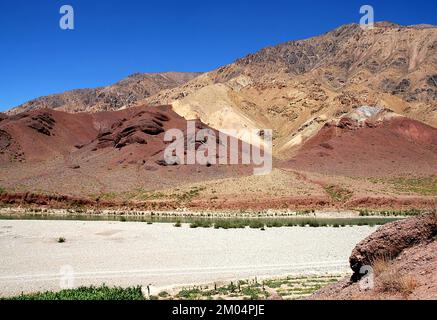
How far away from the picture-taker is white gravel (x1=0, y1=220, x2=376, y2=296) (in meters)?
18.4

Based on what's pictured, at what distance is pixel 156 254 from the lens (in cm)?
2458

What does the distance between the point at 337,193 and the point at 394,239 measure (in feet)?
169

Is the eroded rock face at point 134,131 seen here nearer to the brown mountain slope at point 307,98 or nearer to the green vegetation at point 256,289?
the brown mountain slope at point 307,98

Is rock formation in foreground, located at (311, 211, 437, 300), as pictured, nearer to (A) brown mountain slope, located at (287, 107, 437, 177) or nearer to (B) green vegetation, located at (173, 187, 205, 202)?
(B) green vegetation, located at (173, 187, 205, 202)

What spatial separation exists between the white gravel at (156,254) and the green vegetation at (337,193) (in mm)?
19898

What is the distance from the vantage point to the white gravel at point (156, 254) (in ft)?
60.3

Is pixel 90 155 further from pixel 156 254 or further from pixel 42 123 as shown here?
pixel 156 254

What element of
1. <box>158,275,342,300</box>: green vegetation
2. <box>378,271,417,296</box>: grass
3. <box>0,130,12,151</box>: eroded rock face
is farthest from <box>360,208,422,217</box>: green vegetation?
<box>0,130,12,151</box>: eroded rock face

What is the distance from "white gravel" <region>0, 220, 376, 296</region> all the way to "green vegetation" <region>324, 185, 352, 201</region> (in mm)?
19898

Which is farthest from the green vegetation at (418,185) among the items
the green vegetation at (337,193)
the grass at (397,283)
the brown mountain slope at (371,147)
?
the grass at (397,283)

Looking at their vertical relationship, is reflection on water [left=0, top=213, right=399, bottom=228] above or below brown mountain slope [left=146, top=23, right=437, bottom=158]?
below

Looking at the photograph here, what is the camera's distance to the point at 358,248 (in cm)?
1056
